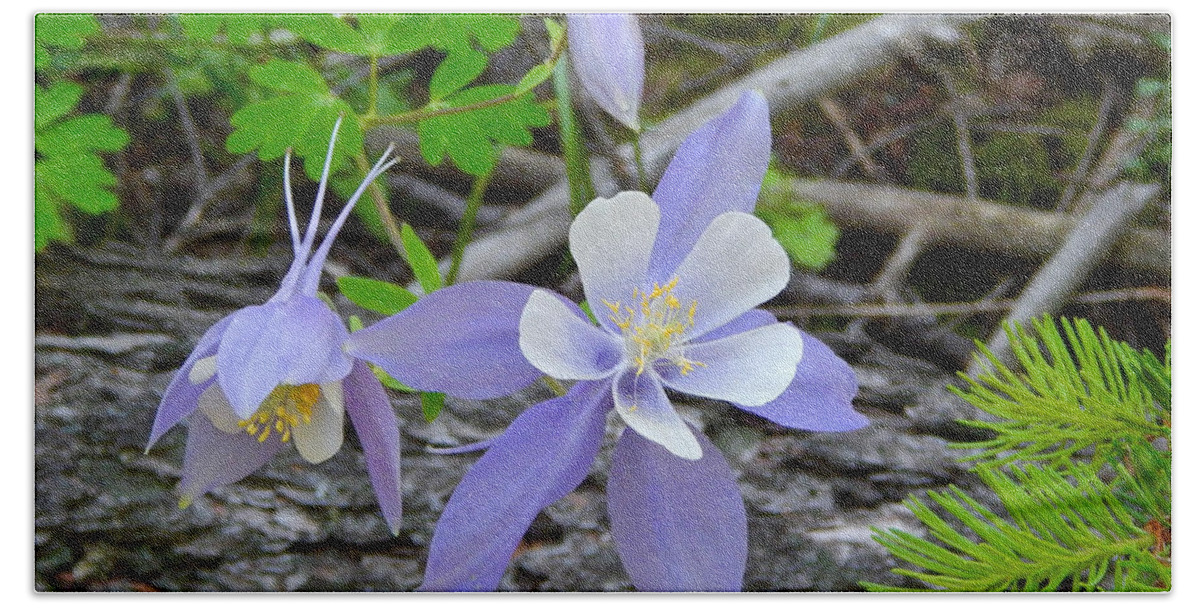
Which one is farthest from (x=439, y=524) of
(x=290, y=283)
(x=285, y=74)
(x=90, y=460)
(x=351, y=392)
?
(x=285, y=74)

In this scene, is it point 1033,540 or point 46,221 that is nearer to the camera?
point 1033,540

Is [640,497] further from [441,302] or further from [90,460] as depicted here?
[90,460]

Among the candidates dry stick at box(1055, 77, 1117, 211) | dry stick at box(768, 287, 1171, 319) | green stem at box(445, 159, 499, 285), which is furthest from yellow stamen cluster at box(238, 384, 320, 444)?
dry stick at box(1055, 77, 1117, 211)

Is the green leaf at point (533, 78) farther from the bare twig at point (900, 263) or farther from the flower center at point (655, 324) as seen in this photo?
the bare twig at point (900, 263)

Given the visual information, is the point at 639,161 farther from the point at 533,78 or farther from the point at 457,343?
the point at 457,343

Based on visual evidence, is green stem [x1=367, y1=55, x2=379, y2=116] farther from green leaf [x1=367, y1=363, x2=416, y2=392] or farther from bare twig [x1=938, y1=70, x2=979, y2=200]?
bare twig [x1=938, y1=70, x2=979, y2=200]

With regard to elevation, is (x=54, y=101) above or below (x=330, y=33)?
below

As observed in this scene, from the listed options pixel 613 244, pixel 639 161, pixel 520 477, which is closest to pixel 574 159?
pixel 639 161
